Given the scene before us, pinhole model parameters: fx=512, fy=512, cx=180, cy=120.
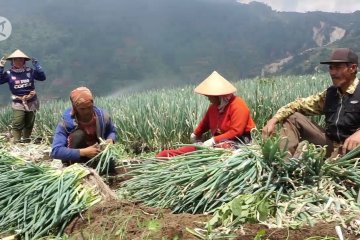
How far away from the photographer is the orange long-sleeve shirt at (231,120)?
4.07 m

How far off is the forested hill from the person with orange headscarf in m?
49.3

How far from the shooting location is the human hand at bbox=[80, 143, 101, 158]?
391 cm

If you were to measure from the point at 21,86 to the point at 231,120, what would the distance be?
12.8 feet

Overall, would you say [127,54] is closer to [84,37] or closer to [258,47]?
[84,37]

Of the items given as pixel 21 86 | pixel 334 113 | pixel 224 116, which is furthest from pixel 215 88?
pixel 21 86

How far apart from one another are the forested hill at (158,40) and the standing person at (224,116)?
4891cm

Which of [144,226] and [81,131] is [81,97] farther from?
[144,226]

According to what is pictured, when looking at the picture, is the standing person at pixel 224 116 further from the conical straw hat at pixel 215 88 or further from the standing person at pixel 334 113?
the standing person at pixel 334 113

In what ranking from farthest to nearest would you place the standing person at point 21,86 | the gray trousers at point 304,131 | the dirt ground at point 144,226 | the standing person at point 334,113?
1. the standing person at point 21,86
2. the gray trousers at point 304,131
3. the standing person at point 334,113
4. the dirt ground at point 144,226

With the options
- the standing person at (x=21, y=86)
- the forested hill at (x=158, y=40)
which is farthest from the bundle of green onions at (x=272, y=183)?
the forested hill at (x=158, y=40)

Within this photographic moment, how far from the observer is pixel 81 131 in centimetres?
403

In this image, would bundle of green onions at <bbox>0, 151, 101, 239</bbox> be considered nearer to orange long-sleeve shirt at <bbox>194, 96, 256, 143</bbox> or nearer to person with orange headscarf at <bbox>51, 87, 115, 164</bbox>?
person with orange headscarf at <bbox>51, 87, 115, 164</bbox>

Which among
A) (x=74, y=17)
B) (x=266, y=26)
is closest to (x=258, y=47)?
(x=266, y=26)

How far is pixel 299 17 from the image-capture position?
12150 centimetres
